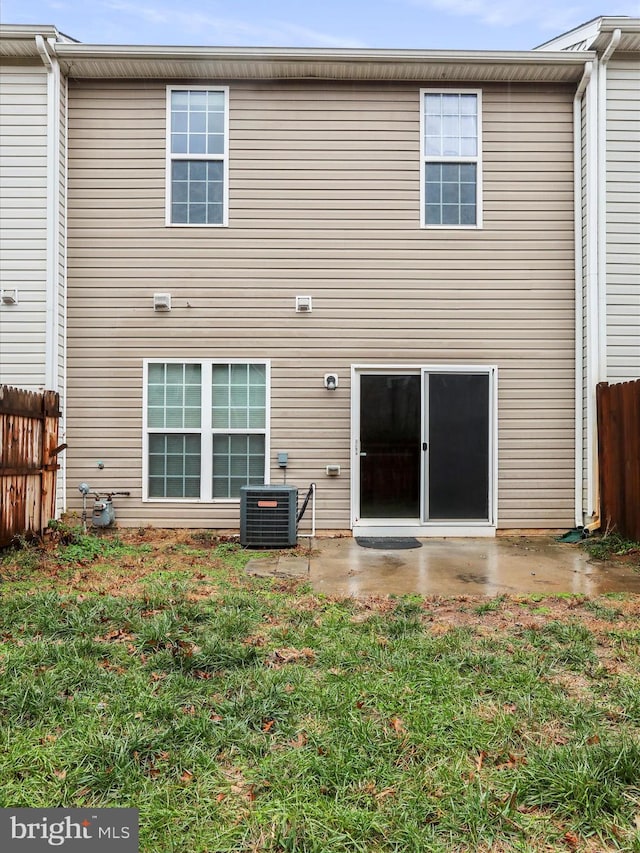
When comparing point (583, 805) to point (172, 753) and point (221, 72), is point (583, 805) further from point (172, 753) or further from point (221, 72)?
point (221, 72)

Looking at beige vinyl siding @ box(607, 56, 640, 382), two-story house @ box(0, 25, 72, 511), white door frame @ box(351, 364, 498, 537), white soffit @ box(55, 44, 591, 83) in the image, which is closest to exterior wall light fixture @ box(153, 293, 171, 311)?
two-story house @ box(0, 25, 72, 511)

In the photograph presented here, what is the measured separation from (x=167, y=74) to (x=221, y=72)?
2.05 ft

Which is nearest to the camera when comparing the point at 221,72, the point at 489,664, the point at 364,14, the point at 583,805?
the point at 583,805

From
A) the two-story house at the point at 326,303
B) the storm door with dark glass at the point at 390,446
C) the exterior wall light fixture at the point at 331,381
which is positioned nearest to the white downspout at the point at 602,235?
the two-story house at the point at 326,303

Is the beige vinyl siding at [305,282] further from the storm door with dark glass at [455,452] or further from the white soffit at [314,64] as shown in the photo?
the storm door with dark glass at [455,452]

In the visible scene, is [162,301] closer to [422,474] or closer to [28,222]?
[28,222]

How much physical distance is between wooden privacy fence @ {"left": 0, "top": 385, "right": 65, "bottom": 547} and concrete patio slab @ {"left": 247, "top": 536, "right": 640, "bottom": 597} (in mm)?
2271

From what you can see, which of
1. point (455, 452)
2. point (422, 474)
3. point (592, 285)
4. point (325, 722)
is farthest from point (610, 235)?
point (325, 722)

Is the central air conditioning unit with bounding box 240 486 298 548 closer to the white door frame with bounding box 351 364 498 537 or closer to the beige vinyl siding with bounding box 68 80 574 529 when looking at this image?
the beige vinyl siding with bounding box 68 80 574 529

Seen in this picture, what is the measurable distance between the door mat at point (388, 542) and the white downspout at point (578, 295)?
2023 millimetres

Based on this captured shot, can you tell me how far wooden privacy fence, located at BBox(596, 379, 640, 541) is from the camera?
237 inches

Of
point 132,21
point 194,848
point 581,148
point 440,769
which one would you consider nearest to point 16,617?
point 194,848

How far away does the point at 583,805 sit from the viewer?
1.89 m

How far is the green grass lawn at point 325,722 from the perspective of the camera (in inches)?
72.0
